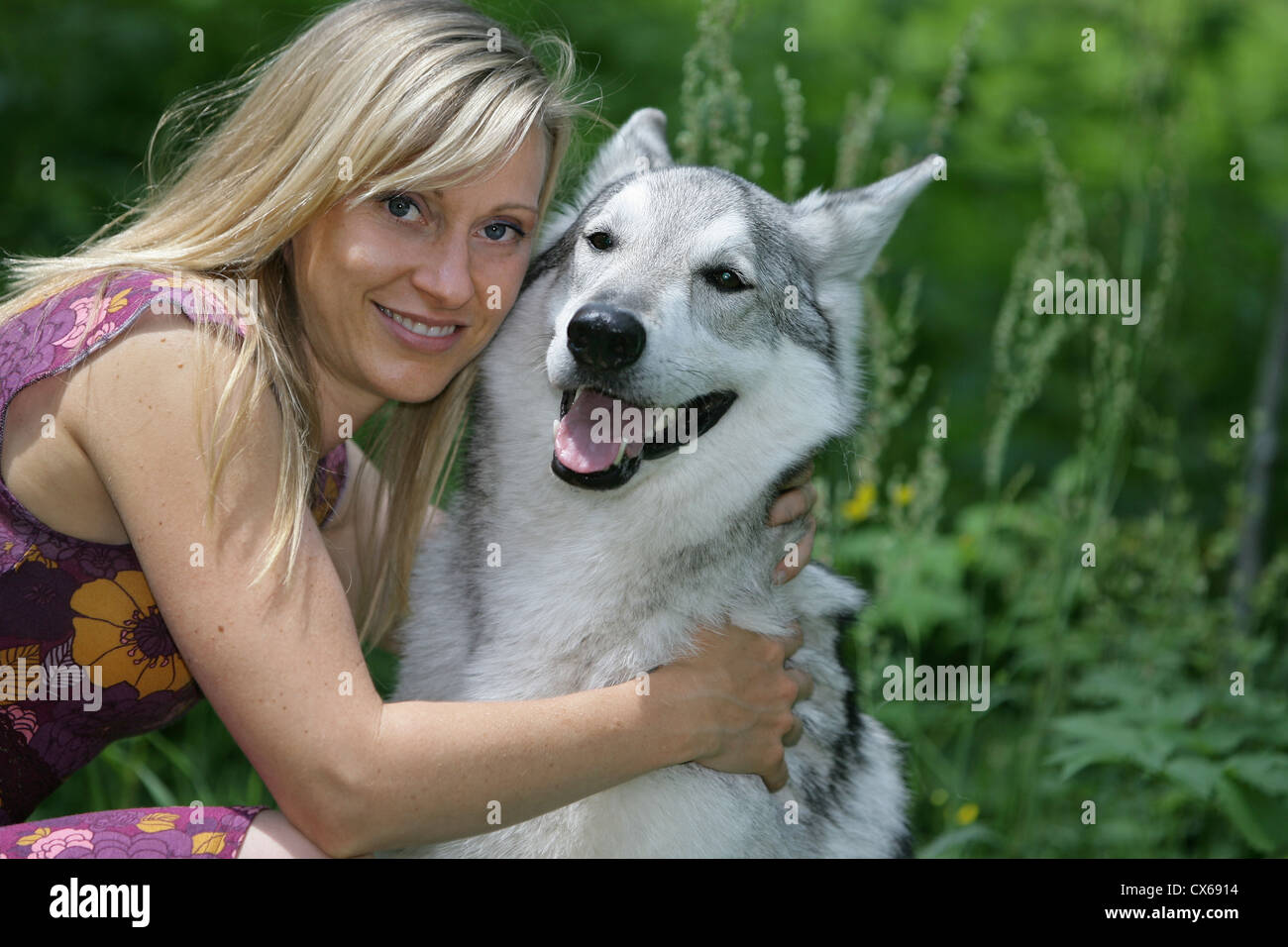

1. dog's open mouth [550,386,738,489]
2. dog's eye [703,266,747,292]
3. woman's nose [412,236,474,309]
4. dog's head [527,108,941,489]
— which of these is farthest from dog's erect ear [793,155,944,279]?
woman's nose [412,236,474,309]

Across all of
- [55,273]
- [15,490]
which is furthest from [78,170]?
[15,490]

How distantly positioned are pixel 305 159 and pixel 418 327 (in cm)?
37

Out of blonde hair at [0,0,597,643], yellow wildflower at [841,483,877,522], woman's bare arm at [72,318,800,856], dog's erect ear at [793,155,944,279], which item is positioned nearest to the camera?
woman's bare arm at [72,318,800,856]

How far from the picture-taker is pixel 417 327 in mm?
2270

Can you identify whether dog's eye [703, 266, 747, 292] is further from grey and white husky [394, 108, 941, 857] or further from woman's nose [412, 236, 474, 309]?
woman's nose [412, 236, 474, 309]

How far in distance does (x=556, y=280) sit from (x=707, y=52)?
88cm

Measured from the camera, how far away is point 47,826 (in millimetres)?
2049

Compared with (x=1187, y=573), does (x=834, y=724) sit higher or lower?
lower

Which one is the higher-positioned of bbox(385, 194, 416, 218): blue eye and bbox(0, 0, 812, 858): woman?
bbox(385, 194, 416, 218): blue eye

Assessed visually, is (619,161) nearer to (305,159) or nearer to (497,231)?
(497,231)

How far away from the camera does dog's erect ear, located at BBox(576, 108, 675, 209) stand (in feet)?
9.08

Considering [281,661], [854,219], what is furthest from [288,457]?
[854,219]

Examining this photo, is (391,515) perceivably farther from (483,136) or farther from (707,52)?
(707,52)

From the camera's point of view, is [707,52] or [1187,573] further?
[1187,573]
